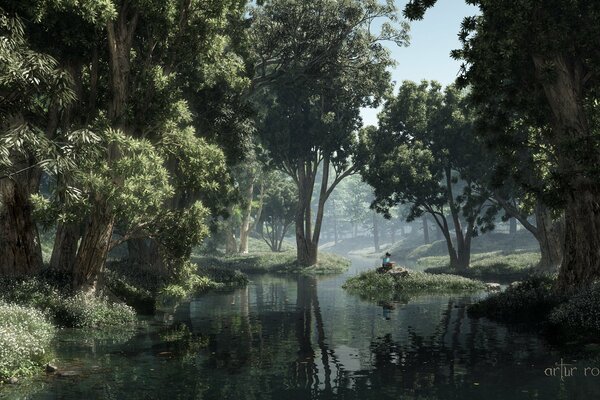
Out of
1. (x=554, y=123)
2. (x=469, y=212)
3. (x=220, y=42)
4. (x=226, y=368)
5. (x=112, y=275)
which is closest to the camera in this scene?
(x=226, y=368)

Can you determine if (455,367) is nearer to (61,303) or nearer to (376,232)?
(61,303)

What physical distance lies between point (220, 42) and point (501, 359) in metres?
17.3

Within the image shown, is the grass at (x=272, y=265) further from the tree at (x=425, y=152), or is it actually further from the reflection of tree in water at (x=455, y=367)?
the reflection of tree in water at (x=455, y=367)

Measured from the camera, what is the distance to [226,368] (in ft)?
51.0

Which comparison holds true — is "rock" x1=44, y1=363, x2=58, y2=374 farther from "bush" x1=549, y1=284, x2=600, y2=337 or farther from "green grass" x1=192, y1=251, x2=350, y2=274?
"green grass" x1=192, y1=251, x2=350, y2=274

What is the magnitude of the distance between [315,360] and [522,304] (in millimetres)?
12027

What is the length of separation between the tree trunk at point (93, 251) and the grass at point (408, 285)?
17.2 m

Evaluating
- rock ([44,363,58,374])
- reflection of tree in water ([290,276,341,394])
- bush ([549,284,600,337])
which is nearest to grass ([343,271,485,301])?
reflection of tree in water ([290,276,341,394])

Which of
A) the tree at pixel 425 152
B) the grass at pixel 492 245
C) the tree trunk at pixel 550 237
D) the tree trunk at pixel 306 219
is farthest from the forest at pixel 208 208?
the grass at pixel 492 245

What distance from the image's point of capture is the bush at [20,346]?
14000 mm

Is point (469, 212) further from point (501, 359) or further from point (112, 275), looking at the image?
point (501, 359)

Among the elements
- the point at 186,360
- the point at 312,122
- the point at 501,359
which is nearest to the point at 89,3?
the point at 186,360

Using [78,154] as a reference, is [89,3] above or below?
above

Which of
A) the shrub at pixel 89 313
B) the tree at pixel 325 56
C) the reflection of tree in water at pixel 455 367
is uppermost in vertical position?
the tree at pixel 325 56
